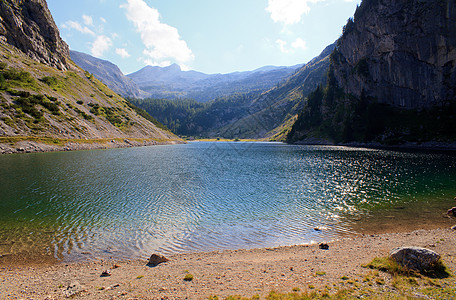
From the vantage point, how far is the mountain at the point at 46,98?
9688 cm

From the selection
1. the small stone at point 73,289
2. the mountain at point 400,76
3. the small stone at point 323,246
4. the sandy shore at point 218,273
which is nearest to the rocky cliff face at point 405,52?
the mountain at point 400,76

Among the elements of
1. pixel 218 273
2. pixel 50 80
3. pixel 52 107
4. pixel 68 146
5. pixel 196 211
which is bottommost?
pixel 196 211

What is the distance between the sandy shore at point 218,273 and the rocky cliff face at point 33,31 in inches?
7570

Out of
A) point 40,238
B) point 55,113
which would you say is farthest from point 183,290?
point 55,113

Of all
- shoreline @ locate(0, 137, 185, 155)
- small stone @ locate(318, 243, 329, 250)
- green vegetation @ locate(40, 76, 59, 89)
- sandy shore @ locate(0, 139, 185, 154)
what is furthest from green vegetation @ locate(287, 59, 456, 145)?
green vegetation @ locate(40, 76, 59, 89)

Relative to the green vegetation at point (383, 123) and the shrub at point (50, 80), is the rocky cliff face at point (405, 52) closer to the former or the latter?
the green vegetation at point (383, 123)

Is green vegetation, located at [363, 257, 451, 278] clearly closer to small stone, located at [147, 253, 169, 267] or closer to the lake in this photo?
the lake

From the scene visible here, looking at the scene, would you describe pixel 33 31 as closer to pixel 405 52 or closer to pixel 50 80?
pixel 50 80

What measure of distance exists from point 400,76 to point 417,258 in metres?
176

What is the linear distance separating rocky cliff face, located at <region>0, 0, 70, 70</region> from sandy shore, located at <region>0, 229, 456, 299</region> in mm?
192273

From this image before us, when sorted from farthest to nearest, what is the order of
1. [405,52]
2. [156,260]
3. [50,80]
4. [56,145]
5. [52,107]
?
[405,52] < [50,80] < [52,107] < [56,145] < [156,260]

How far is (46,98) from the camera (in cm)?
11912

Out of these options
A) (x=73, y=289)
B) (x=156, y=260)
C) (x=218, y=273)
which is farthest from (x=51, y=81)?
(x=218, y=273)

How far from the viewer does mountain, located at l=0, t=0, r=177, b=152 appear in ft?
318
